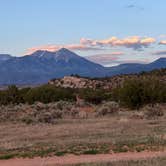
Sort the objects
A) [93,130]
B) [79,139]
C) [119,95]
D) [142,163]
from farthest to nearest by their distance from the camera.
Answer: [119,95], [93,130], [79,139], [142,163]

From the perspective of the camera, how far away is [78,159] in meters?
17.9

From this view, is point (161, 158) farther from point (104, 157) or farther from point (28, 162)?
point (28, 162)

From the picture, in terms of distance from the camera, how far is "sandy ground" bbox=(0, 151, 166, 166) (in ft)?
56.5

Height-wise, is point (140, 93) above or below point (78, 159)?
above

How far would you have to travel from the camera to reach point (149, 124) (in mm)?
31594

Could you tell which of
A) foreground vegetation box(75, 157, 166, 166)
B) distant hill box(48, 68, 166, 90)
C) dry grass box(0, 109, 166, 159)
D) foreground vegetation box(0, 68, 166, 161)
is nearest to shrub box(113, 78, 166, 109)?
foreground vegetation box(0, 68, 166, 161)

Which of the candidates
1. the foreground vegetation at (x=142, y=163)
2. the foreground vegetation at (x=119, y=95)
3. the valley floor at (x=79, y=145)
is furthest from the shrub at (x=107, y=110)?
the foreground vegetation at (x=142, y=163)

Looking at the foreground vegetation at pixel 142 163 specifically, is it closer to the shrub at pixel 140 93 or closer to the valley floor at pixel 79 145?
the valley floor at pixel 79 145

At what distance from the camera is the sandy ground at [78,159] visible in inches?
678

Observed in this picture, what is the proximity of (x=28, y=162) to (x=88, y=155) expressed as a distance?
93.4 inches

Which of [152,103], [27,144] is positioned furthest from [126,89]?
[27,144]

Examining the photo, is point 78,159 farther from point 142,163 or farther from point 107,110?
point 107,110

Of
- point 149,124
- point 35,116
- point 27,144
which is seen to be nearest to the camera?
point 27,144

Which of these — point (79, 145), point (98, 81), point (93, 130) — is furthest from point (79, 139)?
point (98, 81)
